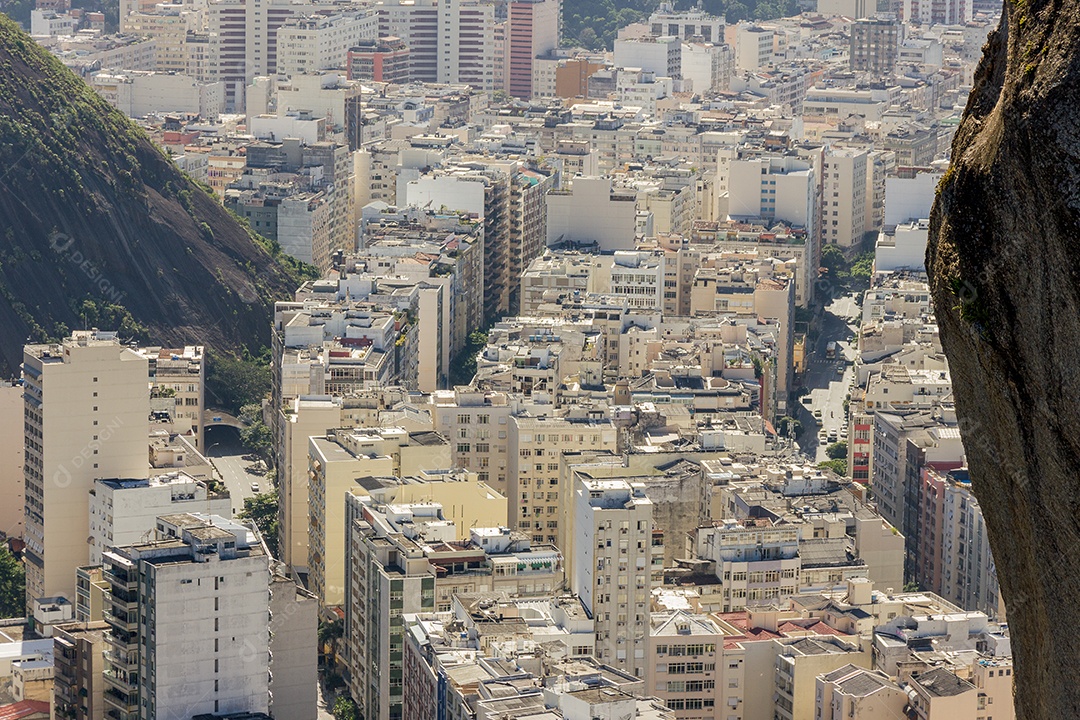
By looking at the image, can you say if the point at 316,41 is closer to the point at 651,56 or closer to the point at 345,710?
the point at 651,56

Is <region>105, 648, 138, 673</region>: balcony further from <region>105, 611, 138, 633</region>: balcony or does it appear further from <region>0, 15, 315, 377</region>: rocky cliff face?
<region>0, 15, 315, 377</region>: rocky cliff face

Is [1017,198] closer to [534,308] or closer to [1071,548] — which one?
[1071,548]

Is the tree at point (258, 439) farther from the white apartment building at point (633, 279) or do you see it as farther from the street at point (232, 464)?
the white apartment building at point (633, 279)

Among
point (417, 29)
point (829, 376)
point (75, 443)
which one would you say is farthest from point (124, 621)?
point (417, 29)

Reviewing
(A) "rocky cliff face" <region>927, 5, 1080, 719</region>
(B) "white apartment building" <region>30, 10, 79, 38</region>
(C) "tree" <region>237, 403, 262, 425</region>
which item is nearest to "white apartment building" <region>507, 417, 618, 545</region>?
(C) "tree" <region>237, 403, 262, 425</region>

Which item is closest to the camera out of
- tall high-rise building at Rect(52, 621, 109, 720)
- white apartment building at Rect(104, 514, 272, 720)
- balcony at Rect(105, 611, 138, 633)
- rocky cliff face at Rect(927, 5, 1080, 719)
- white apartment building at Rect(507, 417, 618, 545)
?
rocky cliff face at Rect(927, 5, 1080, 719)
